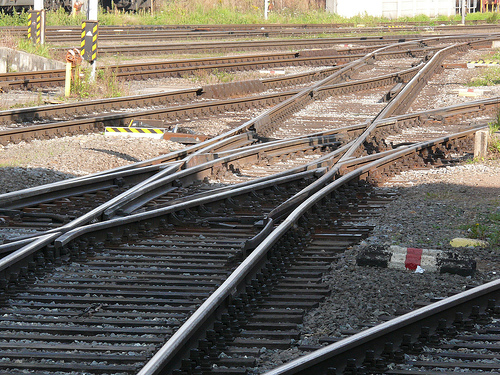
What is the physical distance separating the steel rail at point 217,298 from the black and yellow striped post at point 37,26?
16.9 meters

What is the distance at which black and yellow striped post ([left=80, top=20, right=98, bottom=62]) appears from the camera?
17.2m

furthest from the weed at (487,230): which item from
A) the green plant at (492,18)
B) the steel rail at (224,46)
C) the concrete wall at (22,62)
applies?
the green plant at (492,18)

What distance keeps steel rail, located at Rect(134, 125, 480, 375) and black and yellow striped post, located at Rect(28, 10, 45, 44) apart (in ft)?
55.4

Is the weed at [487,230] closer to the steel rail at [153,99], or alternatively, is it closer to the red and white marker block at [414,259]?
the red and white marker block at [414,259]

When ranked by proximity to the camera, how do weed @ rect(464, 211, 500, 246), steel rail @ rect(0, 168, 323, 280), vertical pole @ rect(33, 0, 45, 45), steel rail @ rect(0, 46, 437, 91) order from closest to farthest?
1. steel rail @ rect(0, 168, 323, 280)
2. weed @ rect(464, 211, 500, 246)
3. steel rail @ rect(0, 46, 437, 91)
4. vertical pole @ rect(33, 0, 45, 45)

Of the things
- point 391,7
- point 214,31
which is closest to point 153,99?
point 214,31

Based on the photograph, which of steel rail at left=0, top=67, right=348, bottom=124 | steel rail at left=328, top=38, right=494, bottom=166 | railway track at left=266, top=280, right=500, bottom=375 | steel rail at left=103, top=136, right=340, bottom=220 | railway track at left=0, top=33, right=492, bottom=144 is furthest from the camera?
steel rail at left=0, top=67, right=348, bottom=124

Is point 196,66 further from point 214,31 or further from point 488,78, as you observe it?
point 214,31

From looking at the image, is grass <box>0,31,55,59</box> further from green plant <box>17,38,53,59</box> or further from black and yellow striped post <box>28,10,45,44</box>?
black and yellow striped post <box>28,10,45,44</box>

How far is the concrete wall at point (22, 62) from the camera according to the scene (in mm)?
20636

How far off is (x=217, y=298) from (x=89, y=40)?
13.3 m

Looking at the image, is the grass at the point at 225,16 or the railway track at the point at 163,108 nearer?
the railway track at the point at 163,108

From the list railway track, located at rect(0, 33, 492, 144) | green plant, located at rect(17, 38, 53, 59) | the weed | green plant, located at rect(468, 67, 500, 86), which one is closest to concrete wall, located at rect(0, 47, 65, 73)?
green plant, located at rect(17, 38, 53, 59)

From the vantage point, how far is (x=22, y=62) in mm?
20938
